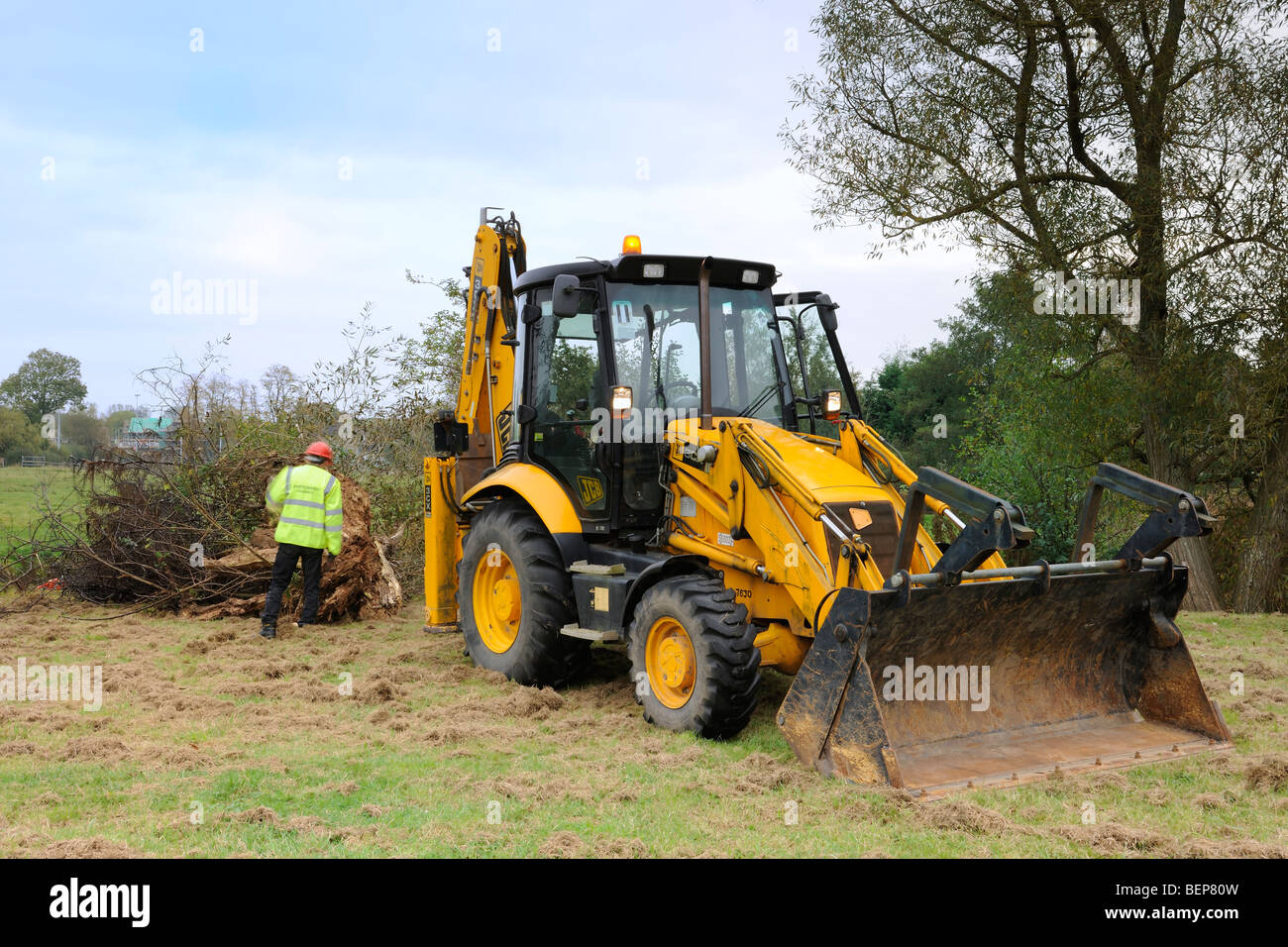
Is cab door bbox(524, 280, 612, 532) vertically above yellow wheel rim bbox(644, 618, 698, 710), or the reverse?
cab door bbox(524, 280, 612, 532)

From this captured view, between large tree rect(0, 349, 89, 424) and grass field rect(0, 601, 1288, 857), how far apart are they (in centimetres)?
2985

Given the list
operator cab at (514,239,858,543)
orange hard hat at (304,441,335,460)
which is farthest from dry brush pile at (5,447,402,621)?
operator cab at (514,239,858,543)

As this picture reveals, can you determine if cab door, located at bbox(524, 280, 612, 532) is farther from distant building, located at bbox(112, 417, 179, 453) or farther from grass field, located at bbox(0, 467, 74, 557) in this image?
grass field, located at bbox(0, 467, 74, 557)

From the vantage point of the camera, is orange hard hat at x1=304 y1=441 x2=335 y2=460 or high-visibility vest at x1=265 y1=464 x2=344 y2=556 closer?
high-visibility vest at x1=265 y1=464 x2=344 y2=556

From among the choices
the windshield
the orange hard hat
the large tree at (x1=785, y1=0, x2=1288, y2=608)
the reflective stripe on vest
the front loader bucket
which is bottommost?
the front loader bucket

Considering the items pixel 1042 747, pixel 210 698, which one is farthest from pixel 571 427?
pixel 1042 747

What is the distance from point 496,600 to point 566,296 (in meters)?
2.61

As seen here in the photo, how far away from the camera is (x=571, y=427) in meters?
7.66

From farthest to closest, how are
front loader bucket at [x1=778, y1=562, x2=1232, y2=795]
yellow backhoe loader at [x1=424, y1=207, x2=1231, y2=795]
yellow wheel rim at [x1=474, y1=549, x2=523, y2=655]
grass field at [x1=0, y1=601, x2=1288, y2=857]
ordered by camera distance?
yellow wheel rim at [x1=474, y1=549, x2=523, y2=655]
yellow backhoe loader at [x1=424, y1=207, x2=1231, y2=795]
front loader bucket at [x1=778, y1=562, x2=1232, y2=795]
grass field at [x1=0, y1=601, x2=1288, y2=857]

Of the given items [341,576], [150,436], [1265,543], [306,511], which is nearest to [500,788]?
[306,511]

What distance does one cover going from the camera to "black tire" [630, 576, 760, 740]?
19.4 ft

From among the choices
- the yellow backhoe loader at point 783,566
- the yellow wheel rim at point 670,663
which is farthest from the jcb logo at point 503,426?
the yellow wheel rim at point 670,663

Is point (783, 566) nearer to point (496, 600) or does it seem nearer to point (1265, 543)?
point (496, 600)

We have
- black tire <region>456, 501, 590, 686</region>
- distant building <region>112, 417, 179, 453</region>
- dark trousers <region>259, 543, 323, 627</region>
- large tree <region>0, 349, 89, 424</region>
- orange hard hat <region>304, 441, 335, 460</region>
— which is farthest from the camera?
large tree <region>0, 349, 89, 424</region>
